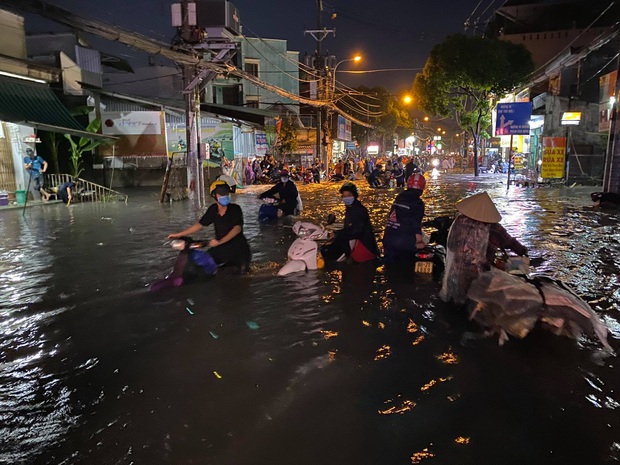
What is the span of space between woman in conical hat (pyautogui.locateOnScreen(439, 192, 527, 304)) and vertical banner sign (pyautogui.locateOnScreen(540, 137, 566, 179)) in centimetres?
2429

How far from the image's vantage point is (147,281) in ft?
24.5

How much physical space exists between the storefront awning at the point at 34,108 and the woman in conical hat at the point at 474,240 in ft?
50.2

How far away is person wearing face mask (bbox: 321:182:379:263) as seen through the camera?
804 centimetres

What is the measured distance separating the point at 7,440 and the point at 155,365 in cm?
133

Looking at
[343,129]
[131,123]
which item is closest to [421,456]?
[131,123]

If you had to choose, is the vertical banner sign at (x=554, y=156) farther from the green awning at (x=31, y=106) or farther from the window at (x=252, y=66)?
the window at (x=252, y=66)

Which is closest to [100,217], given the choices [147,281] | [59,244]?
[59,244]

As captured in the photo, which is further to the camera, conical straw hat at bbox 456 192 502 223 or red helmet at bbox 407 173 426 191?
red helmet at bbox 407 173 426 191

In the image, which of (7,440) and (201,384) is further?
(201,384)

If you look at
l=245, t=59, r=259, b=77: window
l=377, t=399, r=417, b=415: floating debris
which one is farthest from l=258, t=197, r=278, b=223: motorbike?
l=245, t=59, r=259, b=77: window

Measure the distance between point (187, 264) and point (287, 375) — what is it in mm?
3232

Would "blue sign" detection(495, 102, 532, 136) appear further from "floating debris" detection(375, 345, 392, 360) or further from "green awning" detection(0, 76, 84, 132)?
"floating debris" detection(375, 345, 392, 360)

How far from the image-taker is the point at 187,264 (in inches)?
276

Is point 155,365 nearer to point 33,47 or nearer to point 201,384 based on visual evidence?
point 201,384
